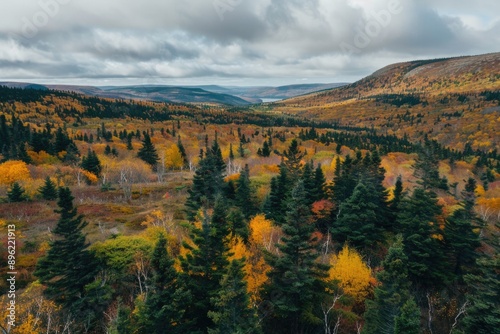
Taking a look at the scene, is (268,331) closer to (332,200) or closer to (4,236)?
(332,200)

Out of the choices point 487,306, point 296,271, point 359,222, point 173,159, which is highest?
point 296,271

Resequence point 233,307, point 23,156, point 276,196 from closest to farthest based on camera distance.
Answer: point 233,307, point 276,196, point 23,156

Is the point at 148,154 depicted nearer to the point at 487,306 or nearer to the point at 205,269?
the point at 205,269

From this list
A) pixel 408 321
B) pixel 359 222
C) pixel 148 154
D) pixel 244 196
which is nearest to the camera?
pixel 408 321

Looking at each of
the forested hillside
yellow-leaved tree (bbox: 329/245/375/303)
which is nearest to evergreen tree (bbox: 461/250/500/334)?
the forested hillside

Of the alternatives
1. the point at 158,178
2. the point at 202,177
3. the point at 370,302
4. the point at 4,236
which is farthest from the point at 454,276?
the point at 158,178

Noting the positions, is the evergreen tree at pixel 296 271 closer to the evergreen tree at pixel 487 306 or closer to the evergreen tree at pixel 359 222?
the evergreen tree at pixel 487 306

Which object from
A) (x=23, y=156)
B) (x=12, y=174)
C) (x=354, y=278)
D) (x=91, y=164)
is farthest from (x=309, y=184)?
(x=23, y=156)

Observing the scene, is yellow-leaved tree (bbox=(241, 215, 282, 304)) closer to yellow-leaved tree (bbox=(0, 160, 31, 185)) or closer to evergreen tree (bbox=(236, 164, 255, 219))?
evergreen tree (bbox=(236, 164, 255, 219))

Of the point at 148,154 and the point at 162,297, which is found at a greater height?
the point at 162,297
